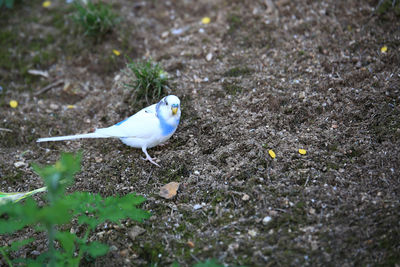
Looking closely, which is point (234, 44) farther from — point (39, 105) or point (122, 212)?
point (122, 212)

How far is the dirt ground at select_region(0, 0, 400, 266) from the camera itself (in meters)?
2.26

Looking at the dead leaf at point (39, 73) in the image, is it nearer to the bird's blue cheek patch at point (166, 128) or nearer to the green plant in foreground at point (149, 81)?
the green plant in foreground at point (149, 81)

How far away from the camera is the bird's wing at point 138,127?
2.87 meters

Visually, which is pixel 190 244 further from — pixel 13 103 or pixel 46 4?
pixel 46 4

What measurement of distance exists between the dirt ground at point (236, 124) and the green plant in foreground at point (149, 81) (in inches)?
5.3

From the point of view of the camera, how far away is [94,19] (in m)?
4.06

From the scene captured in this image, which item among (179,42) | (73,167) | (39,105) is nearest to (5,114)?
(39,105)

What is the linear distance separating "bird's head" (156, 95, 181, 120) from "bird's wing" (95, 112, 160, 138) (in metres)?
0.08

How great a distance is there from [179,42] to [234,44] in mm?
625

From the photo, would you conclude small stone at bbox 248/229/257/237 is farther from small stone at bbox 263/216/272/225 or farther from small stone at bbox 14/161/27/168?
small stone at bbox 14/161/27/168

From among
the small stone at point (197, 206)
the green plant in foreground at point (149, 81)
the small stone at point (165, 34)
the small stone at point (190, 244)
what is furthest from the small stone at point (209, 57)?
the small stone at point (190, 244)

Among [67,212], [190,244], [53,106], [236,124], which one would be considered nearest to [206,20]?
[236,124]

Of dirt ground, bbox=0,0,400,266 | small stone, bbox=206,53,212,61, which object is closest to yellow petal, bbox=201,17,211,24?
dirt ground, bbox=0,0,400,266

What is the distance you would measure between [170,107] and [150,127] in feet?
0.76
